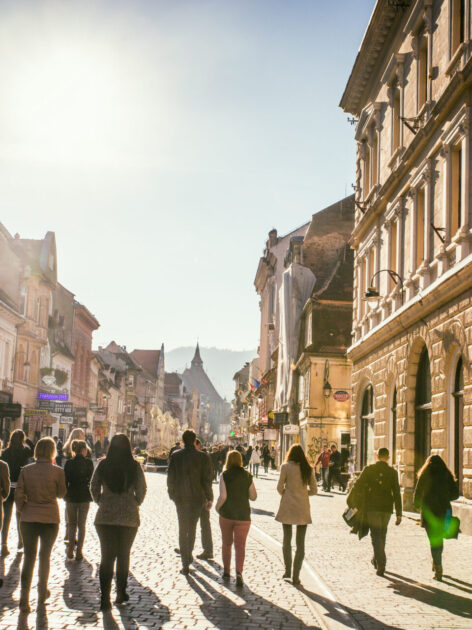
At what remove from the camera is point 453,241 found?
17234mm

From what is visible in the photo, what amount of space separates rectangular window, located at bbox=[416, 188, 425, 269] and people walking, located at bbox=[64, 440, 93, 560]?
11.5 meters

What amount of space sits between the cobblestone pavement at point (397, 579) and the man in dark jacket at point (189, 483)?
5.78 feet

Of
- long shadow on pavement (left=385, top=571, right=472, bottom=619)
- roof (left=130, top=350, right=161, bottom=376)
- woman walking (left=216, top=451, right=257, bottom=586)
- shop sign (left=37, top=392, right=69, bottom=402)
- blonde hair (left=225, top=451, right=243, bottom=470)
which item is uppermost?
roof (left=130, top=350, right=161, bottom=376)

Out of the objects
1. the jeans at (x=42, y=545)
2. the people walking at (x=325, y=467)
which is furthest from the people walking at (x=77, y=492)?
the people walking at (x=325, y=467)

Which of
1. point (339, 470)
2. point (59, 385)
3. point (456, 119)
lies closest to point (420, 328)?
point (456, 119)

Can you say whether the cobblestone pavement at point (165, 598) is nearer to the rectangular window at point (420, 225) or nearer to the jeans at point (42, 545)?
the jeans at point (42, 545)

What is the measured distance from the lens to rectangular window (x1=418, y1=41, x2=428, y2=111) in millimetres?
20891

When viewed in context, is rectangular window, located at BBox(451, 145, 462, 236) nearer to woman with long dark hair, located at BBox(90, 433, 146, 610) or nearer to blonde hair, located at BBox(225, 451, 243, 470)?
blonde hair, located at BBox(225, 451, 243, 470)

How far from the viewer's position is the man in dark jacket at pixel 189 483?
11.0m

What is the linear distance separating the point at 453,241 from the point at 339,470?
1734cm

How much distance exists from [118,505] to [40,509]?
785 mm

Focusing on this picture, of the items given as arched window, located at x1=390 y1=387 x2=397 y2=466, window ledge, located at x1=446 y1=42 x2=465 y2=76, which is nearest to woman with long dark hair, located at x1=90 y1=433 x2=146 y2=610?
window ledge, located at x1=446 y1=42 x2=465 y2=76

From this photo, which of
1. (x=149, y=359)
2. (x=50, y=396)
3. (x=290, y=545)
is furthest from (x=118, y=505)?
(x=149, y=359)

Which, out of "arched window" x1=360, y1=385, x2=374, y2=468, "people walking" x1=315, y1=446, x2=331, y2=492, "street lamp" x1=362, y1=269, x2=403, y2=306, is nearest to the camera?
"street lamp" x1=362, y1=269, x2=403, y2=306
